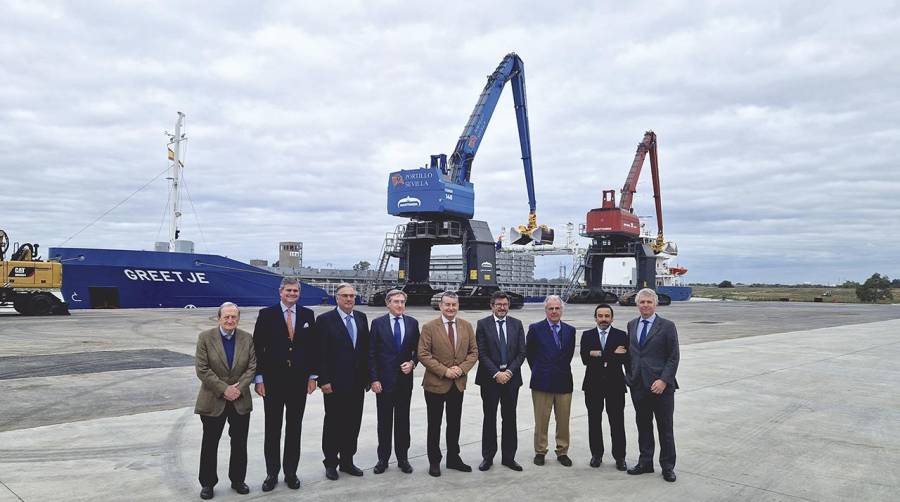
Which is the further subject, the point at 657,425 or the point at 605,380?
the point at 605,380

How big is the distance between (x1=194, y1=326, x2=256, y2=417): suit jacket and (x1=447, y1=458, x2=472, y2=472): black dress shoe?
1858 mm

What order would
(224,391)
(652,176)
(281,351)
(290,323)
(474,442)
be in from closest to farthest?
(224,391), (281,351), (290,323), (474,442), (652,176)

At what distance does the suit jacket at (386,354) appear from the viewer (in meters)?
5.48

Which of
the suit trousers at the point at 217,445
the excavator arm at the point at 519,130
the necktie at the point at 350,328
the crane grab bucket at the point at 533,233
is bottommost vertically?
the suit trousers at the point at 217,445

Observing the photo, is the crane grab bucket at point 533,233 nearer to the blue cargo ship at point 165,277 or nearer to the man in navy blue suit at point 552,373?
the blue cargo ship at point 165,277

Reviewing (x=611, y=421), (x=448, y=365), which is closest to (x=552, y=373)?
(x=611, y=421)

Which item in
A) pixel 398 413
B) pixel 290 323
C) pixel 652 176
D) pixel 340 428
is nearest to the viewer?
pixel 290 323

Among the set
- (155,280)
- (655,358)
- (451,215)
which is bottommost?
(655,358)

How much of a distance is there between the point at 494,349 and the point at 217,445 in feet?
8.28

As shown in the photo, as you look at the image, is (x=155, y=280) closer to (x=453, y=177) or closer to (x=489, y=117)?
(x=453, y=177)

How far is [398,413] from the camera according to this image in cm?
559

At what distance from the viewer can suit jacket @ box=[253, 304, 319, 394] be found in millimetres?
5062

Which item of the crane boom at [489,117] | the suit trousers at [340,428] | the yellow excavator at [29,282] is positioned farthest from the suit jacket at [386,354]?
the crane boom at [489,117]

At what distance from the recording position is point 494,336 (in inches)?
227
